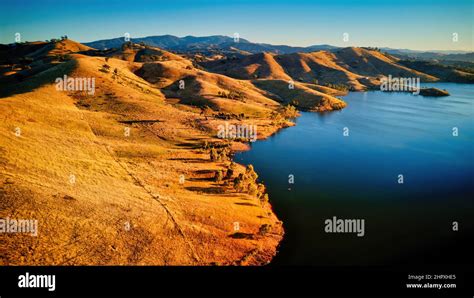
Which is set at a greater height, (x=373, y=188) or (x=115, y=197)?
(x=115, y=197)

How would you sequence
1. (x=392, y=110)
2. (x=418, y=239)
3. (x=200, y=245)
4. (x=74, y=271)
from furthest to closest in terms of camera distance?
(x=392, y=110)
(x=418, y=239)
(x=200, y=245)
(x=74, y=271)

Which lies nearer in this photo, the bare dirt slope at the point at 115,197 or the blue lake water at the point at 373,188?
the bare dirt slope at the point at 115,197

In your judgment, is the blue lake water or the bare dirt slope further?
the blue lake water

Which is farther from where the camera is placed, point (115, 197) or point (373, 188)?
point (373, 188)

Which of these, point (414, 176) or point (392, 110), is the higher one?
point (392, 110)

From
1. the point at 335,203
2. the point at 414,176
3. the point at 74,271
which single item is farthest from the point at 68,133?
the point at 414,176

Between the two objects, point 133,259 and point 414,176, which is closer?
point 133,259

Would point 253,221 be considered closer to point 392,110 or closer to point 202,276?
point 202,276

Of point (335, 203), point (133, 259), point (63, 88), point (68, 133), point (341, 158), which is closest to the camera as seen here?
point (133, 259)
